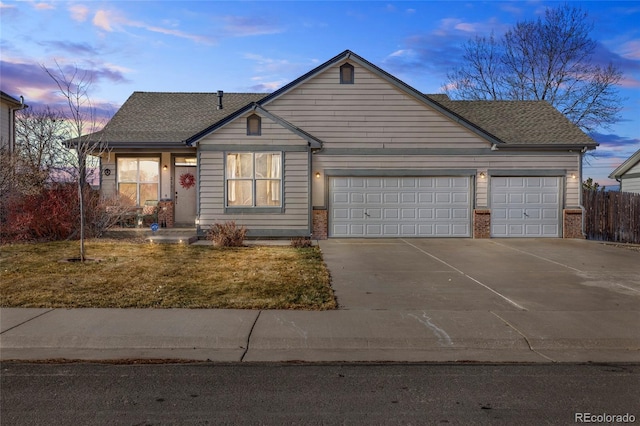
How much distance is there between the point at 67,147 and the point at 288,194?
816 cm

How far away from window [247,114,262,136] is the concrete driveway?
438cm

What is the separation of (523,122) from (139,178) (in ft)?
50.4

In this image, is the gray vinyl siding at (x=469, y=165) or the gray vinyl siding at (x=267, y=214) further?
the gray vinyl siding at (x=469, y=165)

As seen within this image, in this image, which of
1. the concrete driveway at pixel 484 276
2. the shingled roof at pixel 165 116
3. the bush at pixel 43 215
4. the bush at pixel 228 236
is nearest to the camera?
the concrete driveway at pixel 484 276

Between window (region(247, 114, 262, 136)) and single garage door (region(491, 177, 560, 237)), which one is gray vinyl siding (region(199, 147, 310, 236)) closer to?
window (region(247, 114, 262, 136))

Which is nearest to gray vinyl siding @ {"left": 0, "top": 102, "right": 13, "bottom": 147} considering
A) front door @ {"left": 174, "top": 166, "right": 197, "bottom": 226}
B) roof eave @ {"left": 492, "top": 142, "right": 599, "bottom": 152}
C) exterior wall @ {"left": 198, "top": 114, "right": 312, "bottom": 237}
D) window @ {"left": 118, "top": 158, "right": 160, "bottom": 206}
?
window @ {"left": 118, "top": 158, "right": 160, "bottom": 206}

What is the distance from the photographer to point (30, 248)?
13.0 metres

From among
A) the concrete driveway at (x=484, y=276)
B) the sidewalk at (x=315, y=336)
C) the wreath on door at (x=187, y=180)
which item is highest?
the wreath on door at (x=187, y=180)

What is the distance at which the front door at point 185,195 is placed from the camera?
761 inches

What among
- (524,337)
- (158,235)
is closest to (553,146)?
(524,337)

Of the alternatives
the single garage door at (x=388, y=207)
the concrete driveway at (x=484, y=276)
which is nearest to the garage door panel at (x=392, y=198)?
the single garage door at (x=388, y=207)

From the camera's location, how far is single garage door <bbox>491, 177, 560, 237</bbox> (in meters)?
18.0

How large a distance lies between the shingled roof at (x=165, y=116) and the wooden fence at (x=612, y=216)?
1475cm

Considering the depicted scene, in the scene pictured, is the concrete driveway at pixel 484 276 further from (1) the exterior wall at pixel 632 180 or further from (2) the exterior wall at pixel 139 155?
(1) the exterior wall at pixel 632 180
